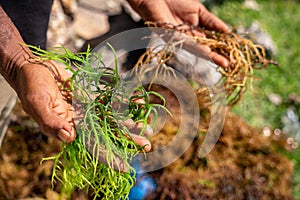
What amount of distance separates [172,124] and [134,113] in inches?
35.7

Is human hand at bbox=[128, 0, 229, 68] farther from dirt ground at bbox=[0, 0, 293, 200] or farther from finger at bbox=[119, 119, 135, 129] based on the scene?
finger at bbox=[119, 119, 135, 129]

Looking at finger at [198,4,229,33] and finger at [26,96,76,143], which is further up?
finger at [26,96,76,143]

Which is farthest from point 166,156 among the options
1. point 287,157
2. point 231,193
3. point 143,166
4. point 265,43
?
point 265,43

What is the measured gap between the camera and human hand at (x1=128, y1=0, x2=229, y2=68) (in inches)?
94.2

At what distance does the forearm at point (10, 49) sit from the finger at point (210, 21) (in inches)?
49.4

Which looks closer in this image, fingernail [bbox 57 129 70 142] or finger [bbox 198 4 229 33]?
fingernail [bbox 57 129 70 142]

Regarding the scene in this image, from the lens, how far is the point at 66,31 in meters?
2.96

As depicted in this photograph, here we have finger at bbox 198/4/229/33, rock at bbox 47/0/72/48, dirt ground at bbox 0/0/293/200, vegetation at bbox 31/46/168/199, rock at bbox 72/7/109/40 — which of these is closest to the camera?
vegetation at bbox 31/46/168/199

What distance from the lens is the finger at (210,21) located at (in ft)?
8.33

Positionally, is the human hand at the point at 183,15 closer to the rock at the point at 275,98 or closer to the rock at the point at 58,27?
the rock at the point at 58,27

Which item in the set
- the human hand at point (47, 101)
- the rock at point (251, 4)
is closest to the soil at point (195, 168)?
the human hand at point (47, 101)

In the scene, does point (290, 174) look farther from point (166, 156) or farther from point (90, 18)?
point (90, 18)

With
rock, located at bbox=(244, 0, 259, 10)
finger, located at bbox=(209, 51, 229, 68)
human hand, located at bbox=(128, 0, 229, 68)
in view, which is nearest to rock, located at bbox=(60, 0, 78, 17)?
human hand, located at bbox=(128, 0, 229, 68)

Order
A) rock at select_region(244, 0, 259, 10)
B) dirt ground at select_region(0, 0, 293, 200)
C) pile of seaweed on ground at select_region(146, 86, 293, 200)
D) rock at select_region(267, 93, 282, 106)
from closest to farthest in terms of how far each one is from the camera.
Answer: dirt ground at select_region(0, 0, 293, 200)
pile of seaweed on ground at select_region(146, 86, 293, 200)
rock at select_region(267, 93, 282, 106)
rock at select_region(244, 0, 259, 10)
